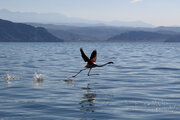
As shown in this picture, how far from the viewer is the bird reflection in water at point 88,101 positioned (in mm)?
11414

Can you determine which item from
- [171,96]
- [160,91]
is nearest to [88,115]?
[171,96]

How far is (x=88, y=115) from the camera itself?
10.4m

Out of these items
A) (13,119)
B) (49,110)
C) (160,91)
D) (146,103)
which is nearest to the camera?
(13,119)

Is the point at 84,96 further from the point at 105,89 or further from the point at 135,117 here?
the point at 135,117

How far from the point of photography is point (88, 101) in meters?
12.8

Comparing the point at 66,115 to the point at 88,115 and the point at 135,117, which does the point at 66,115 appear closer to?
the point at 88,115

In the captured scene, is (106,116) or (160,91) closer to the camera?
(106,116)

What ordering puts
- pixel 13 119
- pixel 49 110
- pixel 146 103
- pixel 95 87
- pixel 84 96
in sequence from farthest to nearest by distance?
pixel 95 87 < pixel 84 96 < pixel 146 103 < pixel 49 110 < pixel 13 119

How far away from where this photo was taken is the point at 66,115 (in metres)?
10.3

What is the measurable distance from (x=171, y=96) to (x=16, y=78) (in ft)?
35.5

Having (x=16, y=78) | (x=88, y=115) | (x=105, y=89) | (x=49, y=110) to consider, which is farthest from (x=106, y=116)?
(x=16, y=78)

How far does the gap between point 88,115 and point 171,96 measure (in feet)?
17.9

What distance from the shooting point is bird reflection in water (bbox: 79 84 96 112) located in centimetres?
1141

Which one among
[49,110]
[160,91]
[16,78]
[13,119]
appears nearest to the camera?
[13,119]
